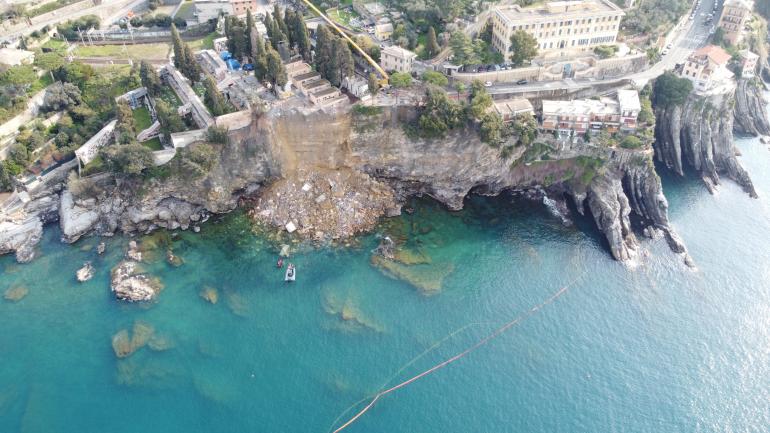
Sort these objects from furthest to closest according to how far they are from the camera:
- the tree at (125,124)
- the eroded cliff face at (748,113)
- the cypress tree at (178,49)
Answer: the eroded cliff face at (748,113) → the cypress tree at (178,49) → the tree at (125,124)

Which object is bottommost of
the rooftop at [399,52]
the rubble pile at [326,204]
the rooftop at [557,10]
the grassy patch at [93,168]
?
the rubble pile at [326,204]

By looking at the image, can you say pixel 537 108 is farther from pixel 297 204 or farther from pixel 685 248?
pixel 297 204

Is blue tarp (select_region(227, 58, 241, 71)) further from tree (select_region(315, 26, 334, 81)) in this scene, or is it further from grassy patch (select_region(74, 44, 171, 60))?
grassy patch (select_region(74, 44, 171, 60))

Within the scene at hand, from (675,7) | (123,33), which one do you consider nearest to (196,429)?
(123,33)

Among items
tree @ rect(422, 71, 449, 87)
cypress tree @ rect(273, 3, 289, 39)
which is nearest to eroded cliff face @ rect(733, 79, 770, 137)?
tree @ rect(422, 71, 449, 87)

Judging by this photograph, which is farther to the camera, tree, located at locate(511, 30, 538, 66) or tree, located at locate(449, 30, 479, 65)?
tree, located at locate(449, 30, 479, 65)

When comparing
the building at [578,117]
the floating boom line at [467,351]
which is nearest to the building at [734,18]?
the building at [578,117]

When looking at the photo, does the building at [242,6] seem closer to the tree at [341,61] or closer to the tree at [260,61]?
the tree at [260,61]
